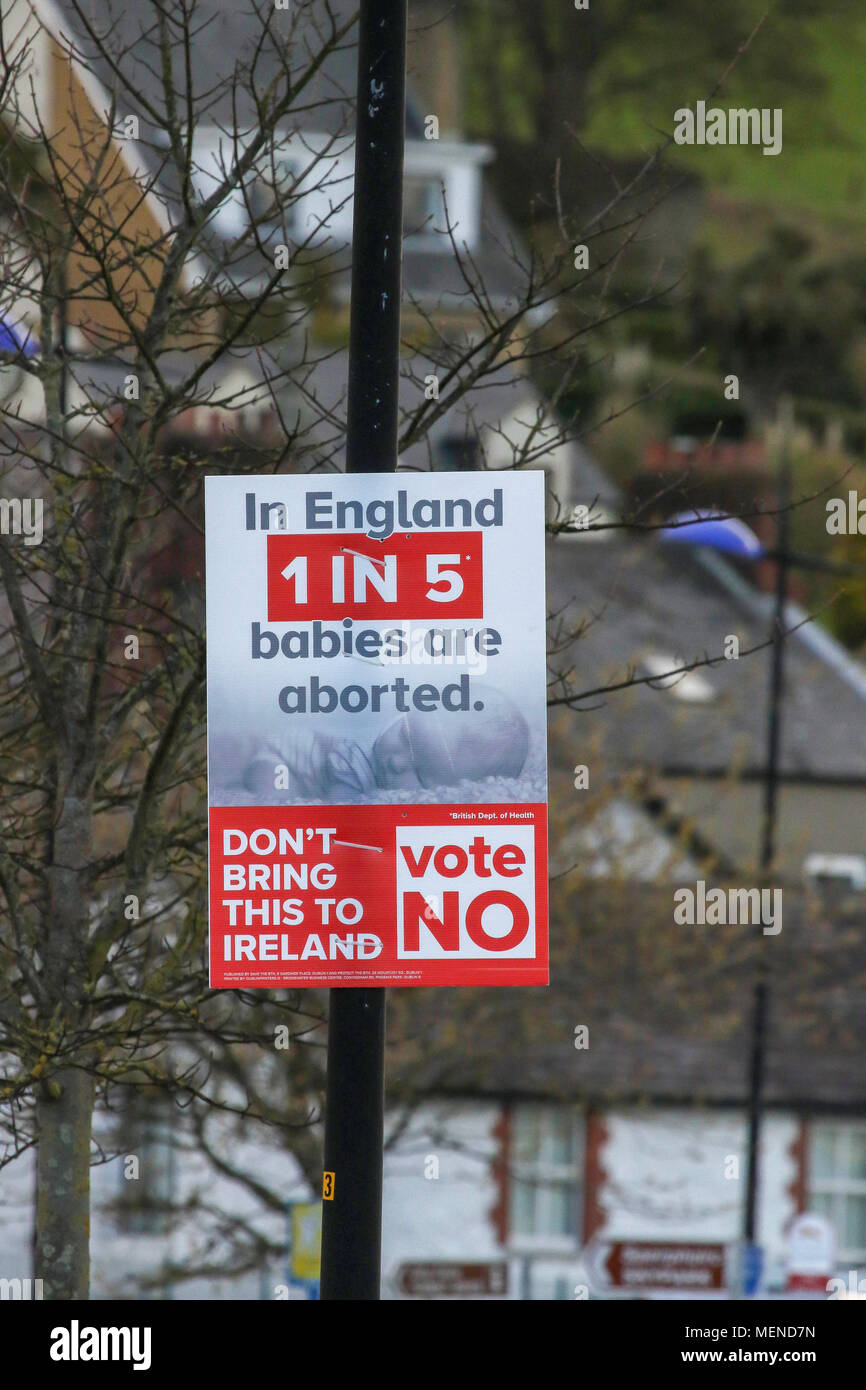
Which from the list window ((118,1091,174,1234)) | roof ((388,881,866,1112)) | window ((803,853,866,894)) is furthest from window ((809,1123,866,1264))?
window ((118,1091,174,1234))

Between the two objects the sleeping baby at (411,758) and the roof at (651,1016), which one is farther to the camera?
the roof at (651,1016)

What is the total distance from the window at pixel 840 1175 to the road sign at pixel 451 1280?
11.8 m

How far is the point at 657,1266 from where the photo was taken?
54.2 ft

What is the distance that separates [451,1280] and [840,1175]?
12.6 metres

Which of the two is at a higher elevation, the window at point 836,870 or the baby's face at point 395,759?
the window at point 836,870

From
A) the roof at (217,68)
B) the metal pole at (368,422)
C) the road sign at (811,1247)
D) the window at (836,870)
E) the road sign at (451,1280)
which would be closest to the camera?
the metal pole at (368,422)

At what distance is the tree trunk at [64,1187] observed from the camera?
294 inches

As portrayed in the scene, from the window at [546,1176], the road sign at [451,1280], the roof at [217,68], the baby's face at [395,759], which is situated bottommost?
the road sign at [451,1280]

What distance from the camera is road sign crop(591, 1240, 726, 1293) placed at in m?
16.4

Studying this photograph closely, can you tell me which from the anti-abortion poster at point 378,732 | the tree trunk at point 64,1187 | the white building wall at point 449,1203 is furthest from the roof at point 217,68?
the white building wall at point 449,1203

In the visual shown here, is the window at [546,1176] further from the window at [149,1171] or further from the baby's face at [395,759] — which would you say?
the baby's face at [395,759]

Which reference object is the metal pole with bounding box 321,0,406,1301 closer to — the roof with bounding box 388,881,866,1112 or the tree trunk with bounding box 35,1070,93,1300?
the tree trunk with bounding box 35,1070,93,1300

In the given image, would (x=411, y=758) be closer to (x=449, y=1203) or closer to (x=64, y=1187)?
(x=64, y=1187)

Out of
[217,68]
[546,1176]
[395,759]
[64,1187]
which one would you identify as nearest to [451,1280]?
[64,1187]
